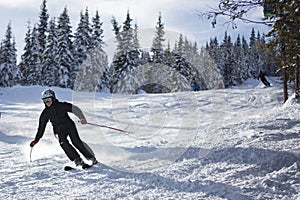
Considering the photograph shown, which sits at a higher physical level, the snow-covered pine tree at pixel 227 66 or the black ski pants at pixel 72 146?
the snow-covered pine tree at pixel 227 66

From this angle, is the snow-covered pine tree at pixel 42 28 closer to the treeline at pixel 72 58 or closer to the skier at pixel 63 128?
the treeline at pixel 72 58

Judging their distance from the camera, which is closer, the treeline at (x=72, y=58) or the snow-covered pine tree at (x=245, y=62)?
the treeline at (x=72, y=58)

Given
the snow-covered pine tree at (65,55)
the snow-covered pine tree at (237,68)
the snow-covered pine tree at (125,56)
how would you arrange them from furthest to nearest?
1. the snow-covered pine tree at (237,68)
2. the snow-covered pine tree at (65,55)
3. the snow-covered pine tree at (125,56)

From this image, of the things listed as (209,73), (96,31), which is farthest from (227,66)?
(96,31)

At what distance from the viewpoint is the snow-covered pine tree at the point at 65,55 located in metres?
38.8

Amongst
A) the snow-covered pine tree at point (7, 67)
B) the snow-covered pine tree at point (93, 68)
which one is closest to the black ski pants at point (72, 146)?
the snow-covered pine tree at point (93, 68)

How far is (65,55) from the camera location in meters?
38.9

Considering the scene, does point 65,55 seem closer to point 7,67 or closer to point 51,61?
point 51,61

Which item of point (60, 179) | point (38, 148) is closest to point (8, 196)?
point (60, 179)

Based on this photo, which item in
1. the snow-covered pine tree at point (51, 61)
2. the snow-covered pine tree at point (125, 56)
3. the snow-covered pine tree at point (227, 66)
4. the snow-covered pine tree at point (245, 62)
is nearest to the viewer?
the snow-covered pine tree at point (125, 56)

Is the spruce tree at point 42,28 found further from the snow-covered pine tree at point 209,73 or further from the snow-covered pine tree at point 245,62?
the snow-covered pine tree at point 245,62

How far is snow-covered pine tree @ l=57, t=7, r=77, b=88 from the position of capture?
3884 centimetres

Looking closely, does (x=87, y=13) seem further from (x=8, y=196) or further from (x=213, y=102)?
(x=8, y=196)

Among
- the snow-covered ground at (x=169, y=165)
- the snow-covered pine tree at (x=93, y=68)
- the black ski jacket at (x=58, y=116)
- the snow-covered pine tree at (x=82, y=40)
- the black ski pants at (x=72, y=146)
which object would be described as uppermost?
the snow-covered pine tree at (x=82, y=40)
